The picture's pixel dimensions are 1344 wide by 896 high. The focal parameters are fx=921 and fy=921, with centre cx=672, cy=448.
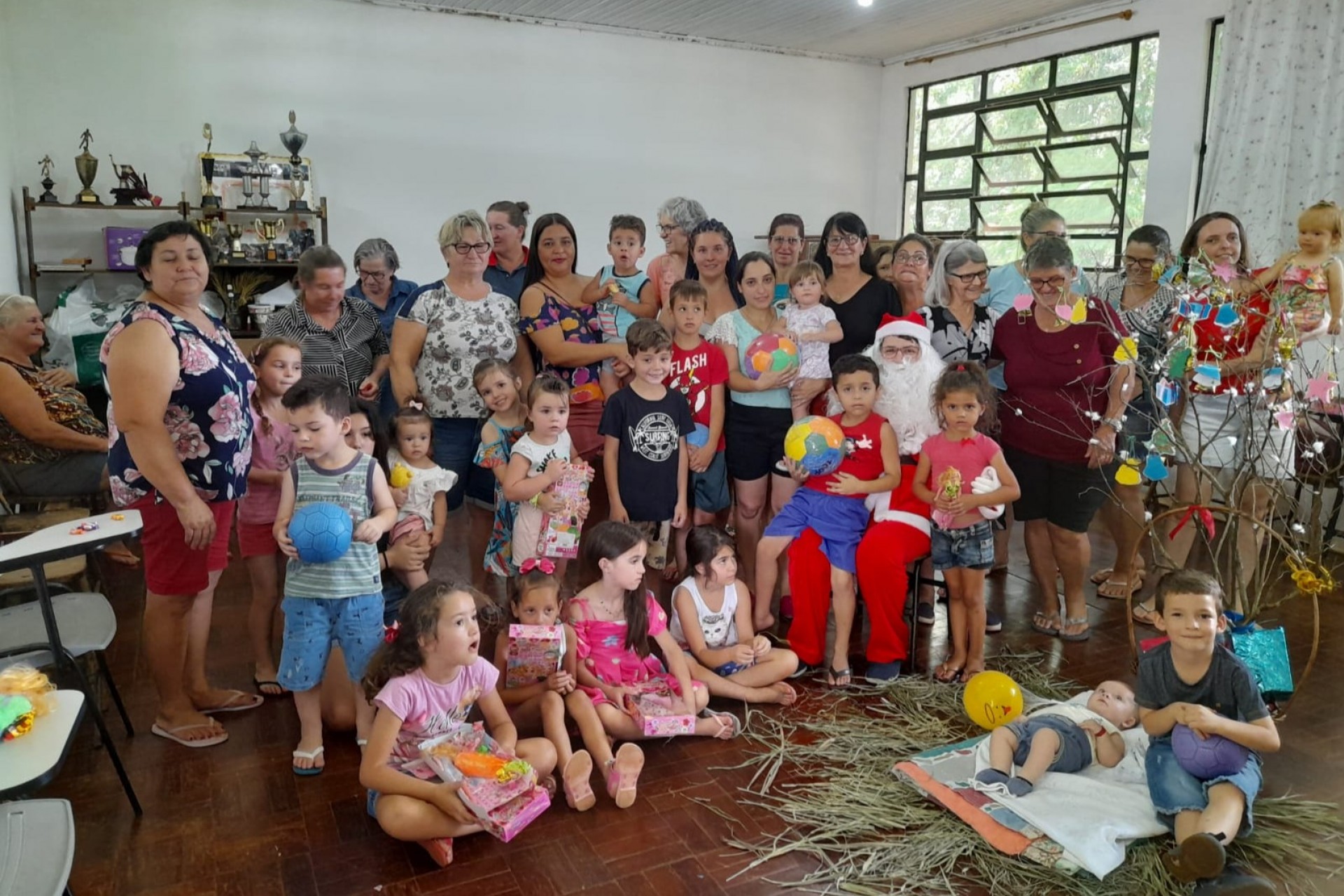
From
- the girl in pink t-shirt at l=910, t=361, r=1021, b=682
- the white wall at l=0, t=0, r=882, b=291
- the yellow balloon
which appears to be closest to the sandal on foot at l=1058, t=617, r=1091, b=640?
the girl in pink t-shirt at l=910, t=361, r=1021, b=682

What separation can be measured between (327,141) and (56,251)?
7.20ft

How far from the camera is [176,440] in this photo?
9.53 feet

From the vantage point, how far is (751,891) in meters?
2.43

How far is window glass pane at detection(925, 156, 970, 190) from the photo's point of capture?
30.4 feet

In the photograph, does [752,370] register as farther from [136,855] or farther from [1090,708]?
[136,855]

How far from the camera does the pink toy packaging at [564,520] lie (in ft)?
11.9

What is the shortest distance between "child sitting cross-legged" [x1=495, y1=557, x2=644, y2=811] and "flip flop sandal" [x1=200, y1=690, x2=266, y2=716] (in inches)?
39.8

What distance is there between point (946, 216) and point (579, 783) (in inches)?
323

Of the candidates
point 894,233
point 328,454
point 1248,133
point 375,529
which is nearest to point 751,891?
point 375,529

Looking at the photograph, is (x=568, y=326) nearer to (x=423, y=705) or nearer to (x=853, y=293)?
(x=853, y=293)

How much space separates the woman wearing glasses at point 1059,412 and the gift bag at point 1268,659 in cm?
102

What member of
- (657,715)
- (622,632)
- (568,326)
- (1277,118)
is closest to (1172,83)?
(1277,118)

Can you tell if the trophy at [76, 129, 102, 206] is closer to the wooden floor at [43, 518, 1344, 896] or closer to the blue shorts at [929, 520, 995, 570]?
the wooden floor at [43, 518, 1344, 896]

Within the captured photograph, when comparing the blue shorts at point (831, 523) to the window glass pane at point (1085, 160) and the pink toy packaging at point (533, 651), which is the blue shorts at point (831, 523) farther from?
the window glass pane at point (1085, 160)
